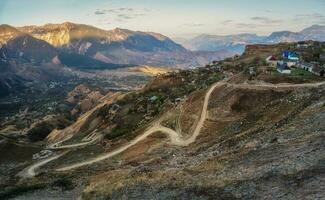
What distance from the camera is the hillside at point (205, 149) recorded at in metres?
49.8

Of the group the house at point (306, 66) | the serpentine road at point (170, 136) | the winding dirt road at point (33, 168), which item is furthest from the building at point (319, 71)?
the winding dirt road at point (33, 168)

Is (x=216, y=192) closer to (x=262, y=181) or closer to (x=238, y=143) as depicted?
(x=262, y=181)

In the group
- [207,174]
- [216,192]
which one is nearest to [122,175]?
[207,174]

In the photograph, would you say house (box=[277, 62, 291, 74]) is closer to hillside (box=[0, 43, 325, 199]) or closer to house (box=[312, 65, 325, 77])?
hillside (box=[0, 43, 325, 199])

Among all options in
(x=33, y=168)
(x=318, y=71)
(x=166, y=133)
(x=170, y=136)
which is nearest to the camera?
(x=170, y=136)

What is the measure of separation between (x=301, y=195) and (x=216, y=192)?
33.2 feet

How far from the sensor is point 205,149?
8006 cm

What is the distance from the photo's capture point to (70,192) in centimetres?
8006

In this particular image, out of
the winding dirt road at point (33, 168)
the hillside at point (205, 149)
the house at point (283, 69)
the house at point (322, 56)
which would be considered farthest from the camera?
the house at point (322, 56)

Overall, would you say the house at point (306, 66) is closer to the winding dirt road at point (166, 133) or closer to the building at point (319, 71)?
the building at point (319, 71)

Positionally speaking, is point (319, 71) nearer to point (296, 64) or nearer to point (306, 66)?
point (306, 66)

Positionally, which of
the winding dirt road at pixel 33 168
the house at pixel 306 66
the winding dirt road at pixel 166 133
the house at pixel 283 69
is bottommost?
the winding dirt road at pixel 33 168

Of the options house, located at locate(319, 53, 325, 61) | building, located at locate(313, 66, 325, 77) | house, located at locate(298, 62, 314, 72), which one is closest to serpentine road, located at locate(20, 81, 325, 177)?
building, located at locate(313, 66, 325, 77)

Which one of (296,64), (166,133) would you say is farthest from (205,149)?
(296,64)
